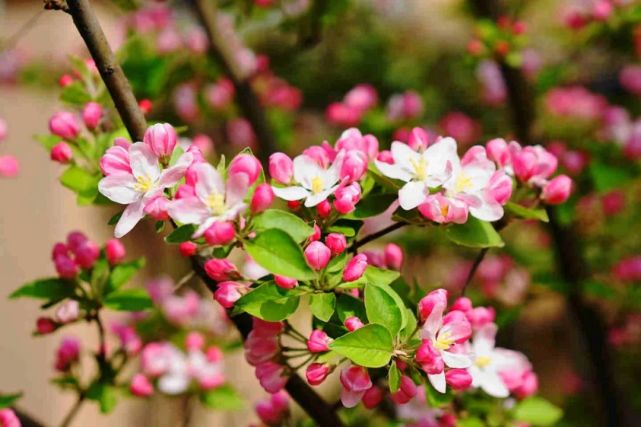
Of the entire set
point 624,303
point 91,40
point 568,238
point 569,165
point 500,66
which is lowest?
point 624,303

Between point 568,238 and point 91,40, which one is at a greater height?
point 91,40

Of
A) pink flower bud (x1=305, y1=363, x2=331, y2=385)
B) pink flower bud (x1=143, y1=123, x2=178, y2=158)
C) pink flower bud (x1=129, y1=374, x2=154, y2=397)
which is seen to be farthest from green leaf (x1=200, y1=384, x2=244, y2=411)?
pink flower bud (x1=143, y1=123, x2=178, y2=158)

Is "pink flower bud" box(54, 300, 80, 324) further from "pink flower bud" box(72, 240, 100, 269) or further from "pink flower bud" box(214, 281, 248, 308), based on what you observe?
"pink flower bud" box(214, 281, 248, 308)

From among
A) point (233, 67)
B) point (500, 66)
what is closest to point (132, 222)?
point (233, 67)

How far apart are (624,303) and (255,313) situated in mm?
1306

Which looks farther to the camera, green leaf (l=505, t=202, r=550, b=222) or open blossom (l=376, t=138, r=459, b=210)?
green leaf (l=505, t=202, r=550, b=222)

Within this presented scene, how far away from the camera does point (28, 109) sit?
292 cm

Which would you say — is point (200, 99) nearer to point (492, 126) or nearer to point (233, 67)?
point (233, 67)

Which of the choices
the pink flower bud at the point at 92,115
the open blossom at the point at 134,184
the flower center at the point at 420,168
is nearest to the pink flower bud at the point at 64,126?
the pink flower bud at the point at 92,115

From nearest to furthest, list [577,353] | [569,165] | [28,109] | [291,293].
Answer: [291,293], [569,165], [28,109], [577,353]

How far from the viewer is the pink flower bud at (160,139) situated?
0.76m

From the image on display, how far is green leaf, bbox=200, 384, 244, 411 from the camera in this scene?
1408mm

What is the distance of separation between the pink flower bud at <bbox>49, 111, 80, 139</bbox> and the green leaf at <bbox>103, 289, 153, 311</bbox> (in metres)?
0.23

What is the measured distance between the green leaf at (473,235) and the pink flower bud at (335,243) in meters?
0.14
